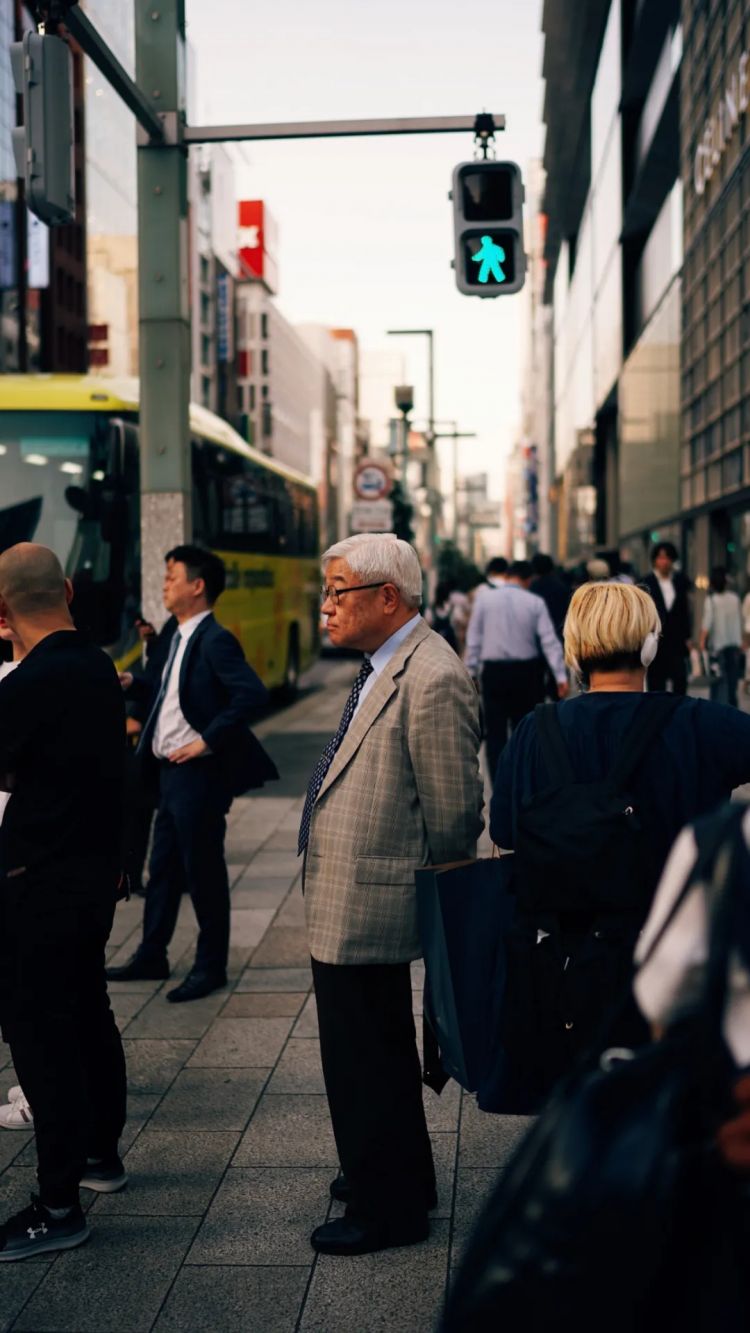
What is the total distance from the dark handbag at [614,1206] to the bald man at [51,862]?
2265 mm

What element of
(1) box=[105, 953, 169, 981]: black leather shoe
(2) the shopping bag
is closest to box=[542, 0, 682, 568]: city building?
(1) box=[105, 953, 169, 981]: black leather shoe

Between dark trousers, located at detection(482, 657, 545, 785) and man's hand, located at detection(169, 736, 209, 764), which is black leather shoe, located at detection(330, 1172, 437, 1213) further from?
dark trousers, located at detection(482, 657, 545, 785)

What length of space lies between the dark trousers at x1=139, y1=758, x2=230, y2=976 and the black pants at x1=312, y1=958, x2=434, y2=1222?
2.55 metres

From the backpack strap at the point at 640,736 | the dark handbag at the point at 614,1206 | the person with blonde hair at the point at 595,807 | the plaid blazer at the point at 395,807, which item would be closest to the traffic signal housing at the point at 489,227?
the plaid blazer at the point at 395,807

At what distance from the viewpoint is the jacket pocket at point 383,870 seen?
361 centimetres

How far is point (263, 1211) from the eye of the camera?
13.1ft

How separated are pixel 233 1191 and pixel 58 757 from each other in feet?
4.27

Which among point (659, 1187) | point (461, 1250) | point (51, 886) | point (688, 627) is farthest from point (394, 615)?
point (688, 627)

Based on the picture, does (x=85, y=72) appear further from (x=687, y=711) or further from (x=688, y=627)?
(x=687, y=711)

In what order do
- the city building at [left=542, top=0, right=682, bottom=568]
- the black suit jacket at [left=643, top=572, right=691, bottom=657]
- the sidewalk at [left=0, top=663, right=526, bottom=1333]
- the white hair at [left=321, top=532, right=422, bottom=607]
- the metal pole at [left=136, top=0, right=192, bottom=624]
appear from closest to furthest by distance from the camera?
1. the sidewalk at [left=0, top=663, right=526, bottom=1333]
2. the white hair at [left=321, top=532, right=422, bottom=607]
3. the metal pole at [left=136, top=0, right=192, bottom=624]
4. the black suit jacket at [left=643, top=572, right=691, bottom=657]
5. the city building at [left=542, top=0, right=682, bottom=568]

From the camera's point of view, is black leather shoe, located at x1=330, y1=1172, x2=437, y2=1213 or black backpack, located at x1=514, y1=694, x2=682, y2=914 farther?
black leather shoe, located at x1=330, y1=1172, x2=437, y2=1213

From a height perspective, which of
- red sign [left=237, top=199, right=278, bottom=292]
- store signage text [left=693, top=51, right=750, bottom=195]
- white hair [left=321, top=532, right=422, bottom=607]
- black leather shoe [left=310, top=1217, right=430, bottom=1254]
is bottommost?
black leather shoe [left=310, top=1217, right=430, bottom=1254]

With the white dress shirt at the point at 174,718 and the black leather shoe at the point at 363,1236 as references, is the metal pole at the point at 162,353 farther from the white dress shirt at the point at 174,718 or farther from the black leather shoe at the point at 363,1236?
the black leather shoe at the point at 363,1236

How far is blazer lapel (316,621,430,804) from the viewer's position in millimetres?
3637
